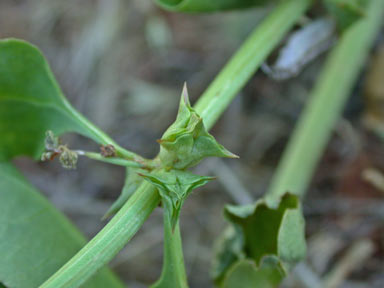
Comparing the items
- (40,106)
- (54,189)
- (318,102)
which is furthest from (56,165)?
(318,102)

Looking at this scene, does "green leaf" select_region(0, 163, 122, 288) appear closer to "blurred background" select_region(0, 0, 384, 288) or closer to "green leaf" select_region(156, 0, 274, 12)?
"green leaf" select_region(156, 0, 274, 12)

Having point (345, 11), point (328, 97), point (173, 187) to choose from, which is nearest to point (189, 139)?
point (173, 187)

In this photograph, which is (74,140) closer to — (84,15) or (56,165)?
(56,165)

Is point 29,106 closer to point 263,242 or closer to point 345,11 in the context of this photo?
point 263,242

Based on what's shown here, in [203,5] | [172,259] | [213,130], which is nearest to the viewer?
[172,259]

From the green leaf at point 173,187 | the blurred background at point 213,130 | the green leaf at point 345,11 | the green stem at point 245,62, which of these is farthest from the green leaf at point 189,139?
the blurred background at point 213,130
